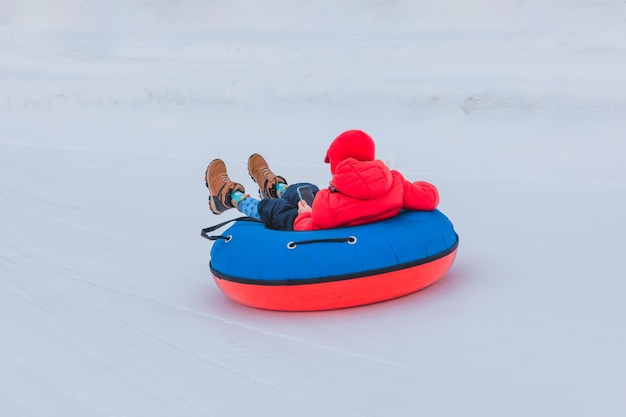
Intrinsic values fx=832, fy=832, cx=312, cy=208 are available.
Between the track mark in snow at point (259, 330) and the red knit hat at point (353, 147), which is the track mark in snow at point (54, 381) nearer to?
the track mark in snow at point (259, 330)

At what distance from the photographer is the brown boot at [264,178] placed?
4.89 meters

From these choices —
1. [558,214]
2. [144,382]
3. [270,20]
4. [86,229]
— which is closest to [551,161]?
[558,214]

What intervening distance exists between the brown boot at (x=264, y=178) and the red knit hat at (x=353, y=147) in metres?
1.11

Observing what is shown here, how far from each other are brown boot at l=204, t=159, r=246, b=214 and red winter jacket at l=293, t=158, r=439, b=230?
2.51 feet

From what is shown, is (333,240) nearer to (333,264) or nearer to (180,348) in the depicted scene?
(333,264)

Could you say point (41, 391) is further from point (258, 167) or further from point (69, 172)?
point (69, 172)

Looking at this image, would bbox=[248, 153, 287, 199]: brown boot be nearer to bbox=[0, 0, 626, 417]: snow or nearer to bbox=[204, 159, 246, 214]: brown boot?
bbox=[204, 159, 246, 214]: brown boot

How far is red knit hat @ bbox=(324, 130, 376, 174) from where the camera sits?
12.4 feet

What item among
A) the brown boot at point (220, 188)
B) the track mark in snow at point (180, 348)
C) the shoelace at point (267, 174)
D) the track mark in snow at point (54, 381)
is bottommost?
the track mark in snow at point (54, 381)

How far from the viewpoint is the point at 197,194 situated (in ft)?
22.3

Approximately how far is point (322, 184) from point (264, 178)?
88.7 inches

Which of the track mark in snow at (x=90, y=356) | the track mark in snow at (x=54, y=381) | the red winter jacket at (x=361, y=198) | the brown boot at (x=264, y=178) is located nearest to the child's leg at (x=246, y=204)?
the brown boot at (x=264, y=178)

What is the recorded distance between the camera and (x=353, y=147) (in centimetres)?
377

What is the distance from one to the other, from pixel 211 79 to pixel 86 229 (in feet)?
20.1
